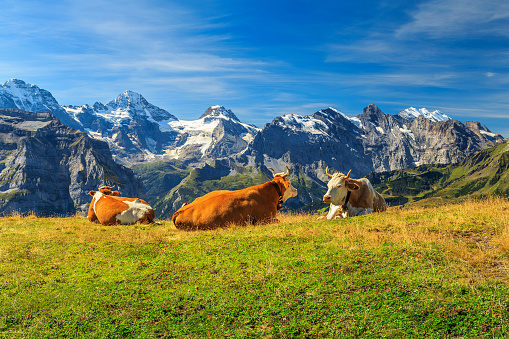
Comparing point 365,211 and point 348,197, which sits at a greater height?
point 348,197

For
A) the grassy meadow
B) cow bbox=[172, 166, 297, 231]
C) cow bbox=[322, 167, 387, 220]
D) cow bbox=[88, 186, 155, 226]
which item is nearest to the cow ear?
cow bbox=[322, 167, 387, 220]

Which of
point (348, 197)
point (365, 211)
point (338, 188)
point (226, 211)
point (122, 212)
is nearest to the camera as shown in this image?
point (226, 211)

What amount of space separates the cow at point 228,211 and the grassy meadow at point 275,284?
3.44 meters

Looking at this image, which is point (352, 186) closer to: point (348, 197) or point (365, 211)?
point (348, 197)

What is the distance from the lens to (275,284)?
9156mm

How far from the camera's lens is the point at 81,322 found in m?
7.88

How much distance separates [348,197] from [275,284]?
1157 cm

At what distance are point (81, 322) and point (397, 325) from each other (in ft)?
23.8

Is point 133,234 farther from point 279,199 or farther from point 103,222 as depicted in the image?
point 279,199

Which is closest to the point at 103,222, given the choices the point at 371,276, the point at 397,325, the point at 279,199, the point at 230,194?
the point at 230,194

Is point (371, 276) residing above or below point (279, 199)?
below

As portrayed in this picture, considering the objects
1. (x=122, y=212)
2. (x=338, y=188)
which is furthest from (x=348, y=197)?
(x=122, y=212)

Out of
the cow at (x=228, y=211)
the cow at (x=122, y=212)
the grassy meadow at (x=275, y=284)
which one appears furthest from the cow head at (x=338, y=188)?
the cow at (x=122, y=212)

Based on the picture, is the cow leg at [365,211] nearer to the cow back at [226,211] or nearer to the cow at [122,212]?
the cow back at [226,211]
